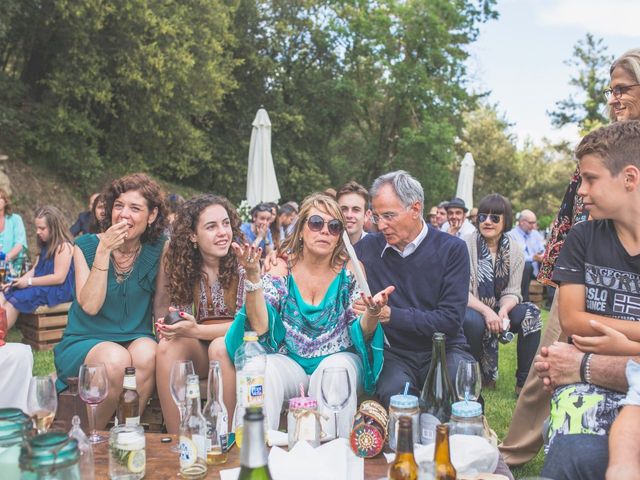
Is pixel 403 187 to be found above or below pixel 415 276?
above

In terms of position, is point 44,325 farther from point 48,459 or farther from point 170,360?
point 48,459

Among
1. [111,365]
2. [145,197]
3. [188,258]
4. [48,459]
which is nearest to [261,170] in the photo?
[145,197]

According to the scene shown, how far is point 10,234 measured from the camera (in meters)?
7.70

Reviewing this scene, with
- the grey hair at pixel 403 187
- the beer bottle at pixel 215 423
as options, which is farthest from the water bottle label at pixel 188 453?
the grey hair at pixel 403 187

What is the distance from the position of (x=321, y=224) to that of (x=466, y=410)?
150cm

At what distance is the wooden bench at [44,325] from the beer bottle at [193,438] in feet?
16.9

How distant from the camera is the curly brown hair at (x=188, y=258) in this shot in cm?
375

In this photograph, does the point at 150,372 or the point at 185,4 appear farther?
the point at 185,4

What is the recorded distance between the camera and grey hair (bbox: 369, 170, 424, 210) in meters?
3.48

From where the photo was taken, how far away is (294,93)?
2230cm

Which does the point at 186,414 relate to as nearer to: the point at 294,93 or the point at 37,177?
the point at 37,177

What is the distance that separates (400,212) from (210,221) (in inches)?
50.0

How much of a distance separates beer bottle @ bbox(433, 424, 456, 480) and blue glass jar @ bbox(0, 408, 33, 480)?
1.27 m

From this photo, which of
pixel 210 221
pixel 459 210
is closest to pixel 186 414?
pixel 210 221
